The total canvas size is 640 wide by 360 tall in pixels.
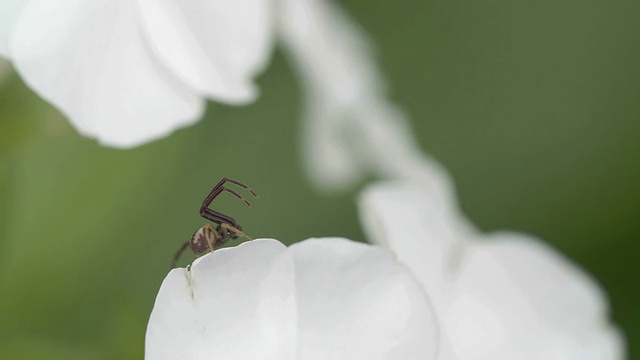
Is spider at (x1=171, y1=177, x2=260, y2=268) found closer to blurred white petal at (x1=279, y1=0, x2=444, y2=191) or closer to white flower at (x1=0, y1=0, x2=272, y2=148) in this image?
white flower at (x1=0, y1=0, x2=272, y2=148)

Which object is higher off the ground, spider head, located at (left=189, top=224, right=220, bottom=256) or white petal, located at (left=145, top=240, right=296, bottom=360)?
spider head, located at (left=189, top=224, right=220, bottom=256)

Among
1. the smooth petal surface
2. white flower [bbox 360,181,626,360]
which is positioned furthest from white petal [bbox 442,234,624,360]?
the smooth petal surface

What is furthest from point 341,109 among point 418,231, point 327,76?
point 418,231

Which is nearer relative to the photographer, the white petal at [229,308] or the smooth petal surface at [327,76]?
the white petal at [229,308]

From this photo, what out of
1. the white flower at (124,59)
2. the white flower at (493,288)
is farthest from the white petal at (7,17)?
the white flower at (493,288)

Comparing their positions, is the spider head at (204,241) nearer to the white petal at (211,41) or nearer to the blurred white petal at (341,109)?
the white petal at (211,41)

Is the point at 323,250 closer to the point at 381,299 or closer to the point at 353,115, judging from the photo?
the point at 381,299

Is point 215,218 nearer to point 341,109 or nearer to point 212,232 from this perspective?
point 212,232
